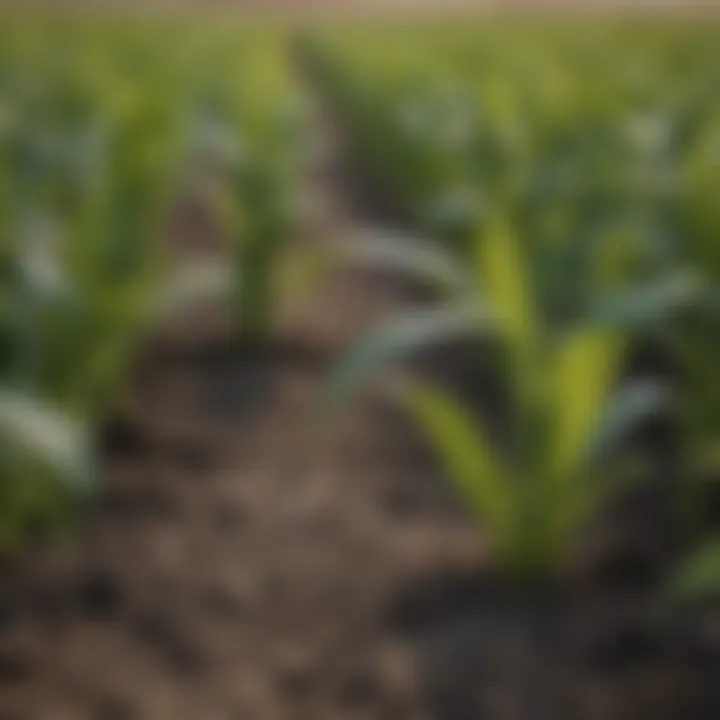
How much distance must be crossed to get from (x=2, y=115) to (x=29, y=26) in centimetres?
531

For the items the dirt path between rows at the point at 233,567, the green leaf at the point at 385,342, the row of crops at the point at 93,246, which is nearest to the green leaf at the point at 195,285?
the row of crops at the point at 93,246

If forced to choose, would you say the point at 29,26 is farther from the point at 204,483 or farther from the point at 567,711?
the point at 567,711

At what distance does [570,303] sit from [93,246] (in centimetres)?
63

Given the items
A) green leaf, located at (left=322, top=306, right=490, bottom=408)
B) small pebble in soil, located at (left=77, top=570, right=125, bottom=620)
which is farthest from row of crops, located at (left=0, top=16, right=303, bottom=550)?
green leaf, located at (left=322, top=306, right=490, bottom=408)

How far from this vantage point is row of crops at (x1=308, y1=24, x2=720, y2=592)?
137 cm

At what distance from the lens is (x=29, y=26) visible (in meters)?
7.14

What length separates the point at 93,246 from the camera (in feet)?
5.65

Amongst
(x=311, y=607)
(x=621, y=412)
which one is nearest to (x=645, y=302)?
(x=621, y=412)

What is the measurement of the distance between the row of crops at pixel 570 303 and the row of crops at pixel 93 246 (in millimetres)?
310

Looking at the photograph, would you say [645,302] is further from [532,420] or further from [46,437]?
[46,437]

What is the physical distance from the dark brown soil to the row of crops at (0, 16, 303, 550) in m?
0.11

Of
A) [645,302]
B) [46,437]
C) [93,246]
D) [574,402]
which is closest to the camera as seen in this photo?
[46,437]

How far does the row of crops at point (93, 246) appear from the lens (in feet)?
4.88

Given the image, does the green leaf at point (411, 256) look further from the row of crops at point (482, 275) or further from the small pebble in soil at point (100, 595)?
the small pebble in soil at point (100, 595)
